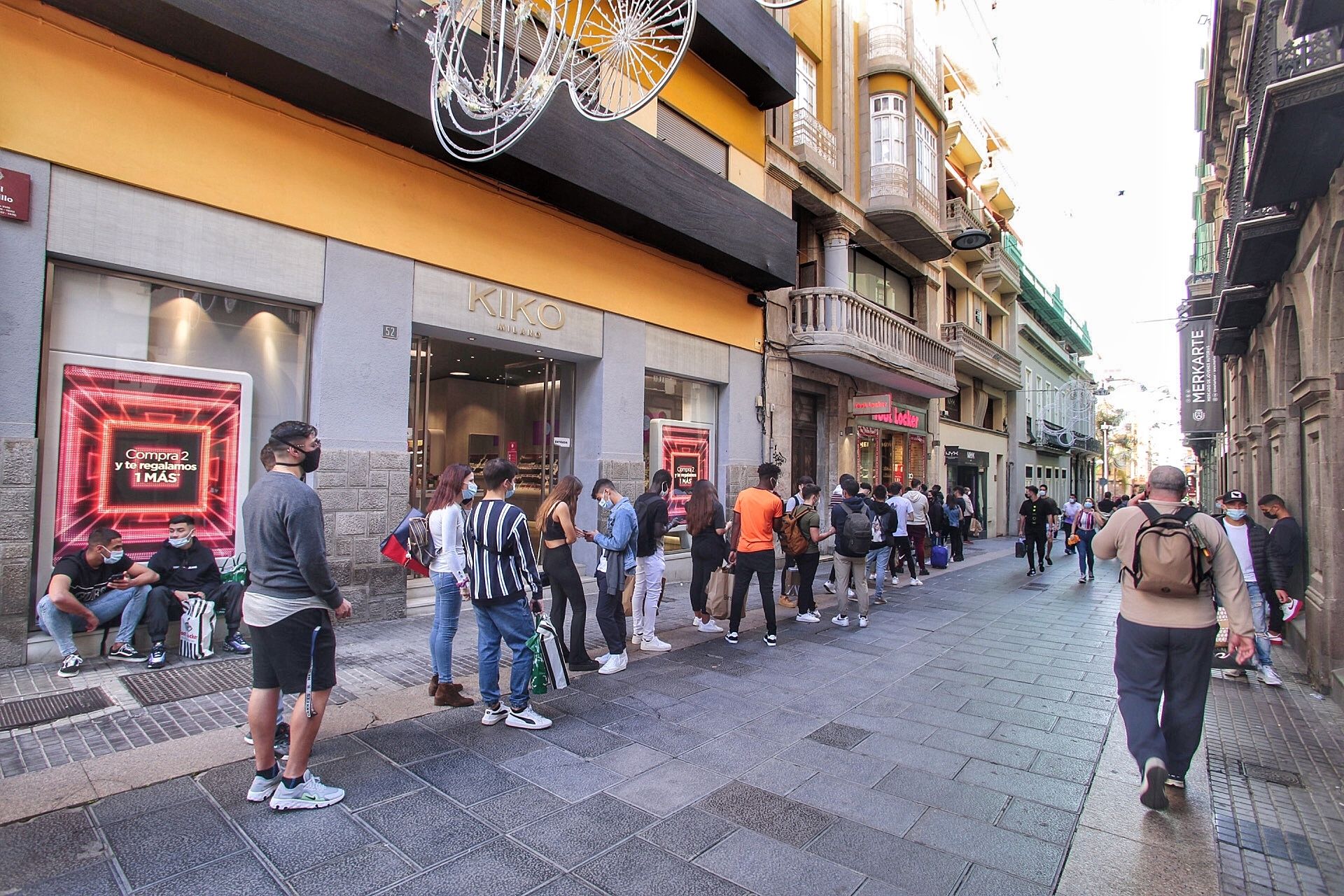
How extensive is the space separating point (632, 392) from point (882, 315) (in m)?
7.86

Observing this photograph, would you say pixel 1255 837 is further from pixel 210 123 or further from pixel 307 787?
pixel 210 123

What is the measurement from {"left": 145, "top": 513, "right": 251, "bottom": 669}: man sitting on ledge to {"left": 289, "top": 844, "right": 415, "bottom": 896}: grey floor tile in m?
3.80

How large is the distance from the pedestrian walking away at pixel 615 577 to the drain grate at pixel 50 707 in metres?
3.68

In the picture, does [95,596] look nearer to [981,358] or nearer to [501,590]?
[501,590]

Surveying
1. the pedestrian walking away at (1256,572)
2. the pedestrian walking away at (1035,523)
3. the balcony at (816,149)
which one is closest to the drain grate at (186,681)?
the pedestrian walking away at (1256,572)

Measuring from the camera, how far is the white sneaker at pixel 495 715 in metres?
4.73

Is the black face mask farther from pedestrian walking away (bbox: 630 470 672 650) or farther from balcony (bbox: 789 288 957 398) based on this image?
balcony (bbox: 789 288 957 398)

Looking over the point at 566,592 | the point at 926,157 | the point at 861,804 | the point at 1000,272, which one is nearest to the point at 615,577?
the point at 566,592

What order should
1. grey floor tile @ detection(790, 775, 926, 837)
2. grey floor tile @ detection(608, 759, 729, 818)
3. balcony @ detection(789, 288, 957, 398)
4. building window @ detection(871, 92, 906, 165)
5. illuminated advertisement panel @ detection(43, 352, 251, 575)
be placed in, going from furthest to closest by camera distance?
1. building window @ detection(871, 92, 906, 165)
2. balcony @ detection(789, 288, 957, 398)
3. illuminated advertisement panel @ detection(43, 352, 251, 575)
4. grey floor tile @ detection(608, 759, 729, 818)
5. grey floor tile @ detection(790, 775, 926, 837)

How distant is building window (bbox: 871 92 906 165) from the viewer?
56.1 feet

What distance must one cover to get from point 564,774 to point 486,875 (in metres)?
1.05

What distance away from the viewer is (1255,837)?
3512 mm

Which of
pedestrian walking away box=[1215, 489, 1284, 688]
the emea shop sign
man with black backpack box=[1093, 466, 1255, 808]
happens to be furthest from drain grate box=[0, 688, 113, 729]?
the emea shop sign

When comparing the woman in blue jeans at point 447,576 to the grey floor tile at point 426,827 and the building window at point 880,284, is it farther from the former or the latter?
the building window at point 880,284
